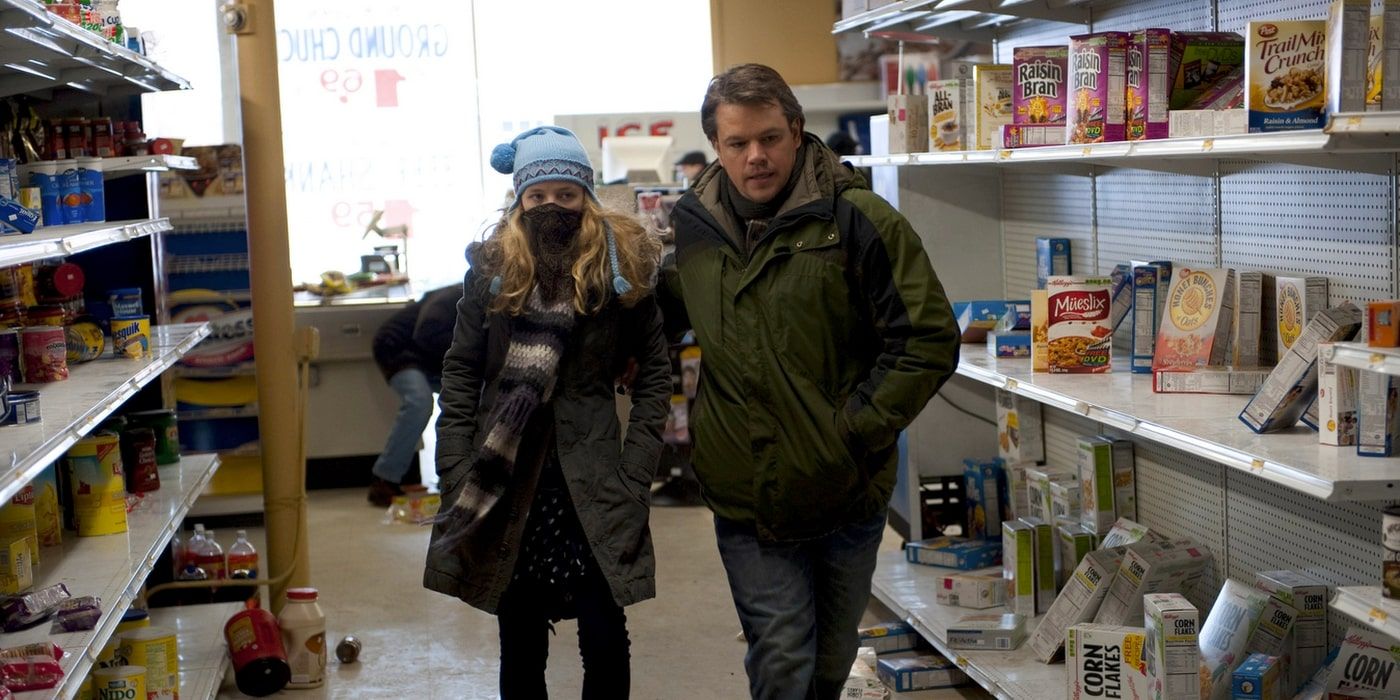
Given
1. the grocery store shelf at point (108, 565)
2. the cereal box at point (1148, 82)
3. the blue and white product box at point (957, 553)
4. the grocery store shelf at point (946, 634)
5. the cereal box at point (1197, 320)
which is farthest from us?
the blue and white product box at point (957, 553)

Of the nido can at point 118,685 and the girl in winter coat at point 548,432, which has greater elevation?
the girl in winter coat at point 548,432

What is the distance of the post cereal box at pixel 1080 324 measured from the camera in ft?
12.4

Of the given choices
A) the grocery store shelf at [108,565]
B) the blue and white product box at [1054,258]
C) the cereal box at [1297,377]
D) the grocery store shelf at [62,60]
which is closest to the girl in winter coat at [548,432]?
the grocery store shelf at [108,565]

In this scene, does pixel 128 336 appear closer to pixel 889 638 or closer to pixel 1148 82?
pixel 889 638

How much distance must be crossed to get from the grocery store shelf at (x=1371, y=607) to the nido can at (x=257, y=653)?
10.5ft

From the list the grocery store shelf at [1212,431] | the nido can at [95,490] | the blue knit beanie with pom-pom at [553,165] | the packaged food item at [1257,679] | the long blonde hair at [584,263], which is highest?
the blue knit beanie with pom-pom at [553,165]

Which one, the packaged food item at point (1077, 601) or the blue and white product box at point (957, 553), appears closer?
the packaged food item at point (1077, 601)

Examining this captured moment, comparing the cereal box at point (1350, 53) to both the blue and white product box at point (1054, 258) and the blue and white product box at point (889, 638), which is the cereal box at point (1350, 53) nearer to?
the blue and white product box at point (1054, 258)

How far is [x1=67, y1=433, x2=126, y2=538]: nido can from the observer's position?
154 inches

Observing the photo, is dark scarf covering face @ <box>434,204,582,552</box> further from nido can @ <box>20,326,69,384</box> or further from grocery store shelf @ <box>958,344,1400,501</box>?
nido can @ <box>20,326,69,384</box>

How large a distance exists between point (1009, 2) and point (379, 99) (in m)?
5.73

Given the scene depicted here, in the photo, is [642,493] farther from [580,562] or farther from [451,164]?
[451,164]

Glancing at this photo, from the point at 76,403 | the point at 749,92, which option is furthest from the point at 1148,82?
the point at 76,403

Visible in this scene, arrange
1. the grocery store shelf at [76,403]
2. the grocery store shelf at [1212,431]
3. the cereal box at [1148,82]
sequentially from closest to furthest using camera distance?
the grocery store shelf at [1212,431]
the grocery store shelf at [76,403]
the cereal box at [1148,82]
